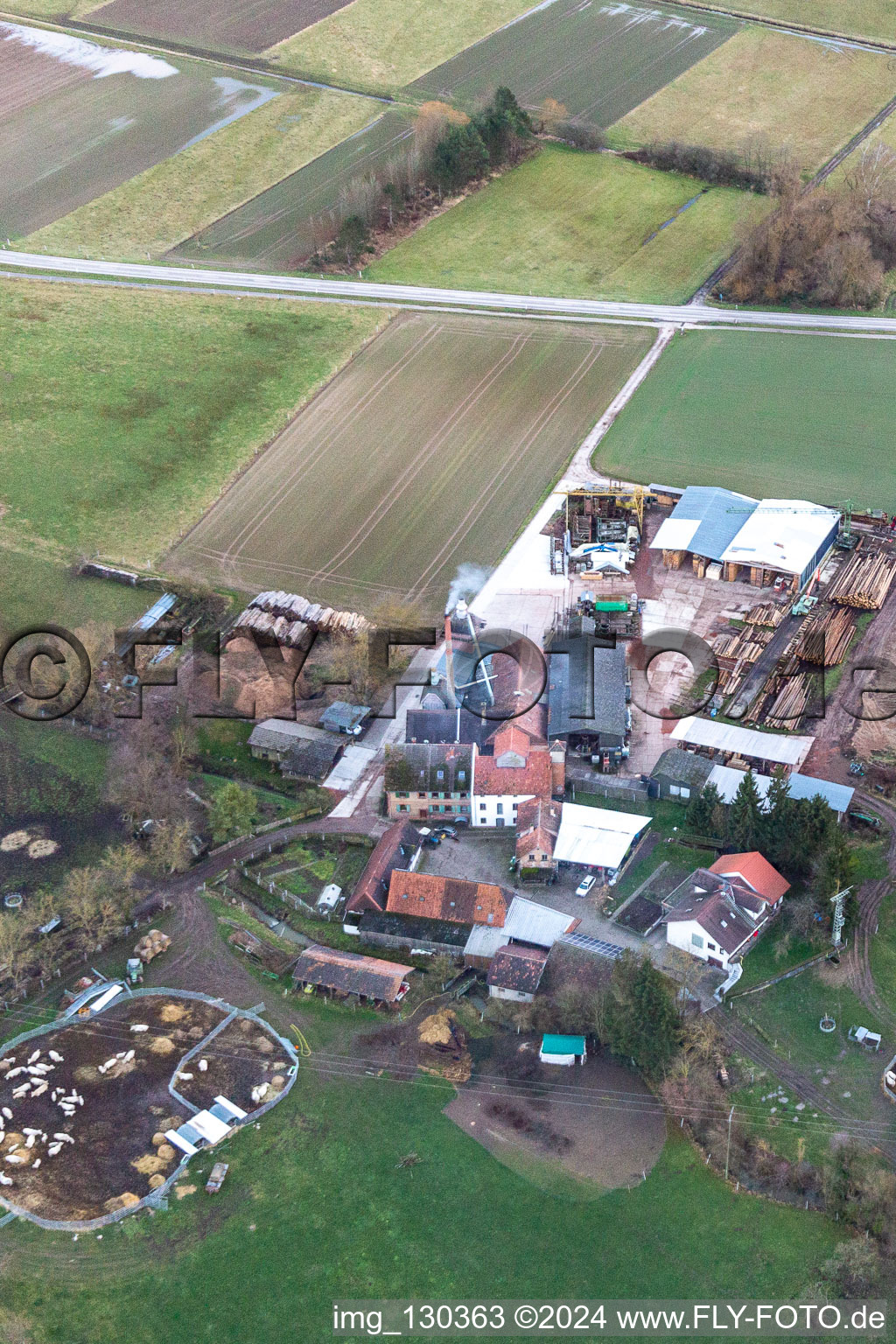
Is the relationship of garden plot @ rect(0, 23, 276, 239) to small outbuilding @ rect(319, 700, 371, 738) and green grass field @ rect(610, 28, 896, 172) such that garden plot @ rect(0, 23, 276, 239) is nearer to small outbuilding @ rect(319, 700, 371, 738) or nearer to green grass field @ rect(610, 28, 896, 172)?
green grass field @ rect(610, 28, 896, 172)

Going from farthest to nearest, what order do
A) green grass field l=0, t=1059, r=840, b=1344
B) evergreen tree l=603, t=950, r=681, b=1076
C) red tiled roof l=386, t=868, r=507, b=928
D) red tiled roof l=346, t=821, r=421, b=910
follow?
red tiled roof l=346, t=821, r=421, b=910 < red tiled roof l=386, t=868, r=507, b=928 < evergreen tree l=603, t=950, r=681, b=1076 < green grass field l=0, t=1059, r=840, b=1344

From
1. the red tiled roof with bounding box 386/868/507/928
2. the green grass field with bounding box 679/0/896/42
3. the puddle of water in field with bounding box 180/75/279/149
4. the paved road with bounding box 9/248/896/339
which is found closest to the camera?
the red tiled roof with bounding box 386/868/507/928

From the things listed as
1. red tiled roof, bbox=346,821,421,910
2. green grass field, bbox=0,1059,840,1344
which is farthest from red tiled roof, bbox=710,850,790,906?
red tiled roof, bbox=346,821,421,910

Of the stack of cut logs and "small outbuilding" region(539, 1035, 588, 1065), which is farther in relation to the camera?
the stack of cut logs

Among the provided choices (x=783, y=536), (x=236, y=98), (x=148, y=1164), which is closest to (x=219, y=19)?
(x=236, y=98)

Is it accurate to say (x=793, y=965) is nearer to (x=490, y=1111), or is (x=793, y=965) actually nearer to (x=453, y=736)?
(x=490, y=1111)

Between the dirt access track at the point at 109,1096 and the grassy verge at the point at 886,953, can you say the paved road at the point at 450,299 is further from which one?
the dirt access track at the point at 109,1096

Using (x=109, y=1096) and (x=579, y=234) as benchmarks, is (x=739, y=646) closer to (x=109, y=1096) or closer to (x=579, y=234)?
(x=109, y=1096)
